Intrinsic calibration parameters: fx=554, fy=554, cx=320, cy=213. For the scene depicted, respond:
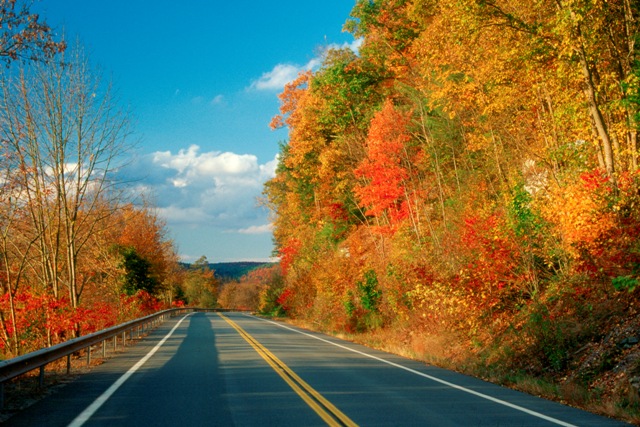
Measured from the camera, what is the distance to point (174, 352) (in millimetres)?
17109

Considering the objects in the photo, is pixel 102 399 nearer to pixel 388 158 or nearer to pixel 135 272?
pixel 388 158

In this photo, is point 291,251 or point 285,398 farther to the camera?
point 291,251

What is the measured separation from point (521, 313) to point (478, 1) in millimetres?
8247

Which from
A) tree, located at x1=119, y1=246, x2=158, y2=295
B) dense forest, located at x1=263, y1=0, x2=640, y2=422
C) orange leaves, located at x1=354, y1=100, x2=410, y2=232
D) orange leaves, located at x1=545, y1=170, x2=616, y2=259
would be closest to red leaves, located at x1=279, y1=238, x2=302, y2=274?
tree, located at x1=119, y1=246, x2=158, y2=295

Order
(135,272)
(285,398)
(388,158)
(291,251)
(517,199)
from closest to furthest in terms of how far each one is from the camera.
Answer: (285,398) < (517,199) < (388,158) < (135,272) < (291,251)

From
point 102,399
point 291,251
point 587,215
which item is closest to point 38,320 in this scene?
point 102,399

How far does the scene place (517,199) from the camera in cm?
1469

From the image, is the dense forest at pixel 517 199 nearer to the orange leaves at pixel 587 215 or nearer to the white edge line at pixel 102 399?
the orange leaves at pixel 587 215

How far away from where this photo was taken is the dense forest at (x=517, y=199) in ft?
40.5

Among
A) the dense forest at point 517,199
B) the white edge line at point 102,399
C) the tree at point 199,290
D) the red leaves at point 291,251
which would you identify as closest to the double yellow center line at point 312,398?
the white edge line at point 102,399

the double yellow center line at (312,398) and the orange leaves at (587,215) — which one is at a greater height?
the orange leaves at (587,215)

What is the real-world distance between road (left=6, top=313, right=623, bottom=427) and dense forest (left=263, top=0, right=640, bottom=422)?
1746 millimetres

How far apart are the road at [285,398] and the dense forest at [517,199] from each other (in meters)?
1.75

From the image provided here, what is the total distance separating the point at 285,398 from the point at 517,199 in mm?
8791
